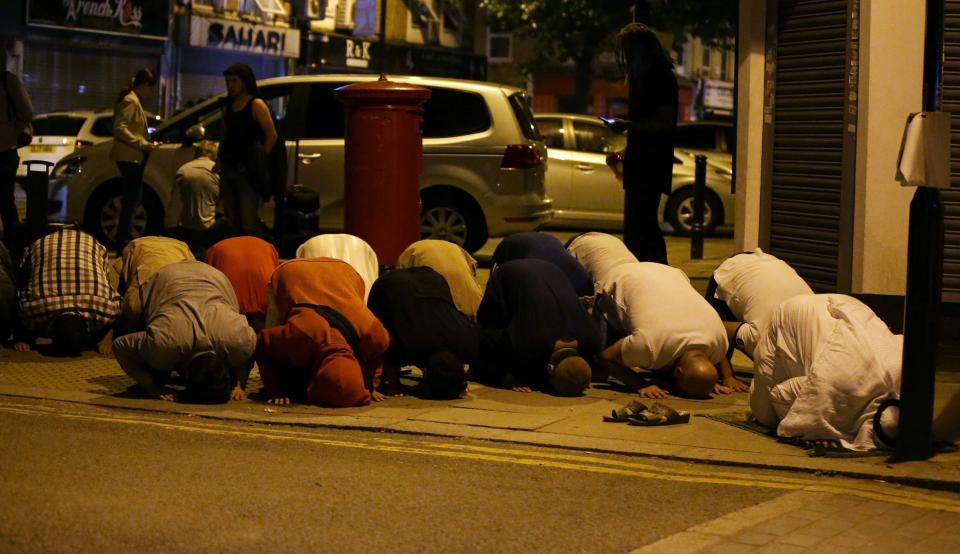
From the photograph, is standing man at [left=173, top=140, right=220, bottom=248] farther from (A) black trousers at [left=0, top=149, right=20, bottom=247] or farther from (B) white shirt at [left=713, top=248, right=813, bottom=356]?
(B) white shirt at [left=713, top=248, right=813, bottom=356]

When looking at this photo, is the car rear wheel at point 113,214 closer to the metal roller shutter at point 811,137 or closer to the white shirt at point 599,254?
the white shirt at point 599,254

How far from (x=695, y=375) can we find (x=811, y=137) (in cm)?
328

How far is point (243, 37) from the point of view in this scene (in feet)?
113

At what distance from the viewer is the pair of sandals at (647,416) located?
26.3 ft

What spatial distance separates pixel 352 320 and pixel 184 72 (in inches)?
1048

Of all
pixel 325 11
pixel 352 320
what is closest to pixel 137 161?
pixel 352 320

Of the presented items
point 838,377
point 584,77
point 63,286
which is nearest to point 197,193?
point 63,286

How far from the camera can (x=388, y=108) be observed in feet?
36.5

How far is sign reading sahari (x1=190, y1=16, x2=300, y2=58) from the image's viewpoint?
33312mm

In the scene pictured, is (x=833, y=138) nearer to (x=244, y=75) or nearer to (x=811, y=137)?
(x=811, y=137)

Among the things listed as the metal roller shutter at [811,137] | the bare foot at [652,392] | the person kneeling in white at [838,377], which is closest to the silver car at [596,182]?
the metal roller shutter at [811,137]

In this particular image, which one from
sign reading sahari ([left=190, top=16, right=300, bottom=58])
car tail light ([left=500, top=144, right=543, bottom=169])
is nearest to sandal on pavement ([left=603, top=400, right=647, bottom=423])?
car tail light ([left=500, top=144, right=543, bottom=169])

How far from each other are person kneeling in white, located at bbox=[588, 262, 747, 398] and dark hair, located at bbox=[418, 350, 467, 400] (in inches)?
40.2

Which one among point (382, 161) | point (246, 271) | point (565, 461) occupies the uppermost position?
point (382, 161)
